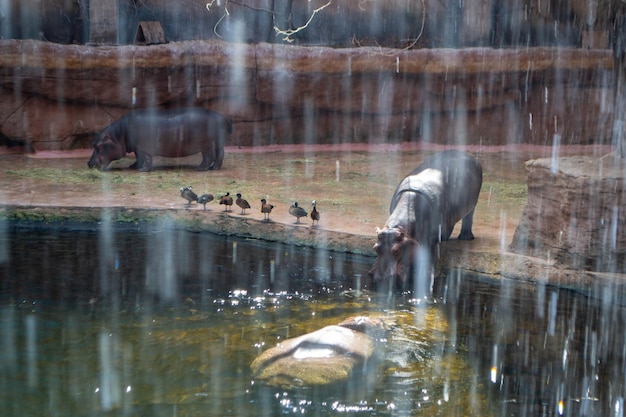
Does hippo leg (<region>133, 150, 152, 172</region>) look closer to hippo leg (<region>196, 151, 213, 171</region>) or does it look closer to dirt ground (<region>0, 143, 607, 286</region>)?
dirt ground (<region>0, 143, 607, 286</region>)

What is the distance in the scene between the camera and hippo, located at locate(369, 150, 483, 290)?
6.63m

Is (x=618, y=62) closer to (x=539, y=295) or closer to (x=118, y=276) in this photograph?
(x=539, y=295)

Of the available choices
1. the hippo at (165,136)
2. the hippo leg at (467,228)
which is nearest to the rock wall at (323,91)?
the hippo at (165,136)

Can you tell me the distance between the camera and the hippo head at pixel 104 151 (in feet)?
40.0

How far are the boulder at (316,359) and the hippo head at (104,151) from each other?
7.78 metres

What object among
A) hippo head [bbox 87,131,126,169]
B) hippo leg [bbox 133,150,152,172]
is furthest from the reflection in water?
hippo leg [bbox 133,150,152,172]

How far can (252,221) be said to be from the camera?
27.5 ft

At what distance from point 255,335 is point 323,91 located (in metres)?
9.15

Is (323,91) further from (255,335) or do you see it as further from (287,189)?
(255,335)

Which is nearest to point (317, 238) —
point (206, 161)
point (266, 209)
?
point (266, 209)

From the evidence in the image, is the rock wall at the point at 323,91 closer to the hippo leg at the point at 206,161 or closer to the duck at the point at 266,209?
the hippo leg at the point at 206,161

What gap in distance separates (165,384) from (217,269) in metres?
2.66

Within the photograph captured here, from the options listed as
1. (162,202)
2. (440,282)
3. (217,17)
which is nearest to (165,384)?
(440,282)

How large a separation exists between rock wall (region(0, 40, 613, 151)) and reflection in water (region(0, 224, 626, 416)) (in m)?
5.65
